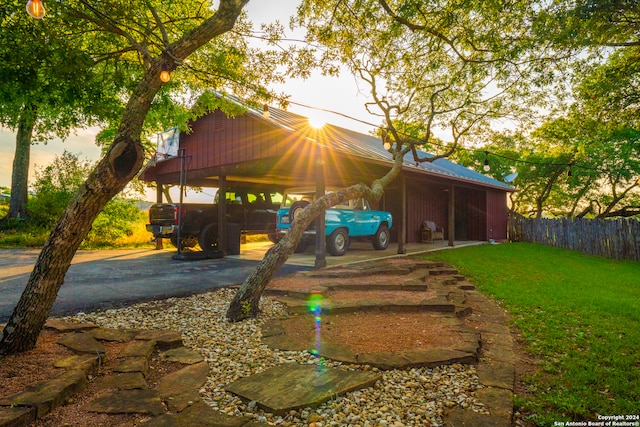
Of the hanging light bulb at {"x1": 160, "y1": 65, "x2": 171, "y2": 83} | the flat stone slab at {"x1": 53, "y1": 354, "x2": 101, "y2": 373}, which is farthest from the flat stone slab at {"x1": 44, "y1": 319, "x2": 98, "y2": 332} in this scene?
the hanging light bulb at {"x1": 160, "y1": 65, "x2": 171, "y2": 83}

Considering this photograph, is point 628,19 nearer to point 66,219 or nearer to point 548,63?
point 548,63

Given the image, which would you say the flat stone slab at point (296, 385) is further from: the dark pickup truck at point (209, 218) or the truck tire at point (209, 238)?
the truck tire at point (209, 238)

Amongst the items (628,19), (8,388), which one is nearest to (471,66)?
(628,19)

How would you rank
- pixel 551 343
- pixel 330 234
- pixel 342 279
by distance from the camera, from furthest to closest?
pixel 330 234 → pixel 342 279 → pixel 551 343

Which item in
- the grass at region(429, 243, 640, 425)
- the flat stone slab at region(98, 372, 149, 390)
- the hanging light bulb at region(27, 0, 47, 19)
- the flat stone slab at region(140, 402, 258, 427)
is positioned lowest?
the grass at region(429, 243, 640, 425)

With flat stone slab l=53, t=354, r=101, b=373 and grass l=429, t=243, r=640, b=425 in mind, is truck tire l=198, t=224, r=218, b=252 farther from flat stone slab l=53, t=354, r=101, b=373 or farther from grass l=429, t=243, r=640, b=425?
flat stone slab l=53, t=354, r=101, b=373

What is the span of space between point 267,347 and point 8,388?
75.6 inches

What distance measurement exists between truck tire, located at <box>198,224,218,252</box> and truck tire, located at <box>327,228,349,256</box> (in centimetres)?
364

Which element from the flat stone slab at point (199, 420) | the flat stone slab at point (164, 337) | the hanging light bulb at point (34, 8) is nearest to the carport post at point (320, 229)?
the flat stone slab at point (164, 337)

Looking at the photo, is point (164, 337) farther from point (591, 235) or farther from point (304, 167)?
point (591, 235)

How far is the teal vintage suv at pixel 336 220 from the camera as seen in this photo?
9.85m

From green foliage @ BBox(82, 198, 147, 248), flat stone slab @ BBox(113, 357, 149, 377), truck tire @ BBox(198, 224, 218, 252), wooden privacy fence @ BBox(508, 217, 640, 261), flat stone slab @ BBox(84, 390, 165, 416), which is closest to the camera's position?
flat stone slab @ BBox(84, 390, 165, 416)

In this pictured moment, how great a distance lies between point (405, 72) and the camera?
28.7 ft

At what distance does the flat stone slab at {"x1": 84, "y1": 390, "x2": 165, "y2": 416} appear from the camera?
2.23 m
